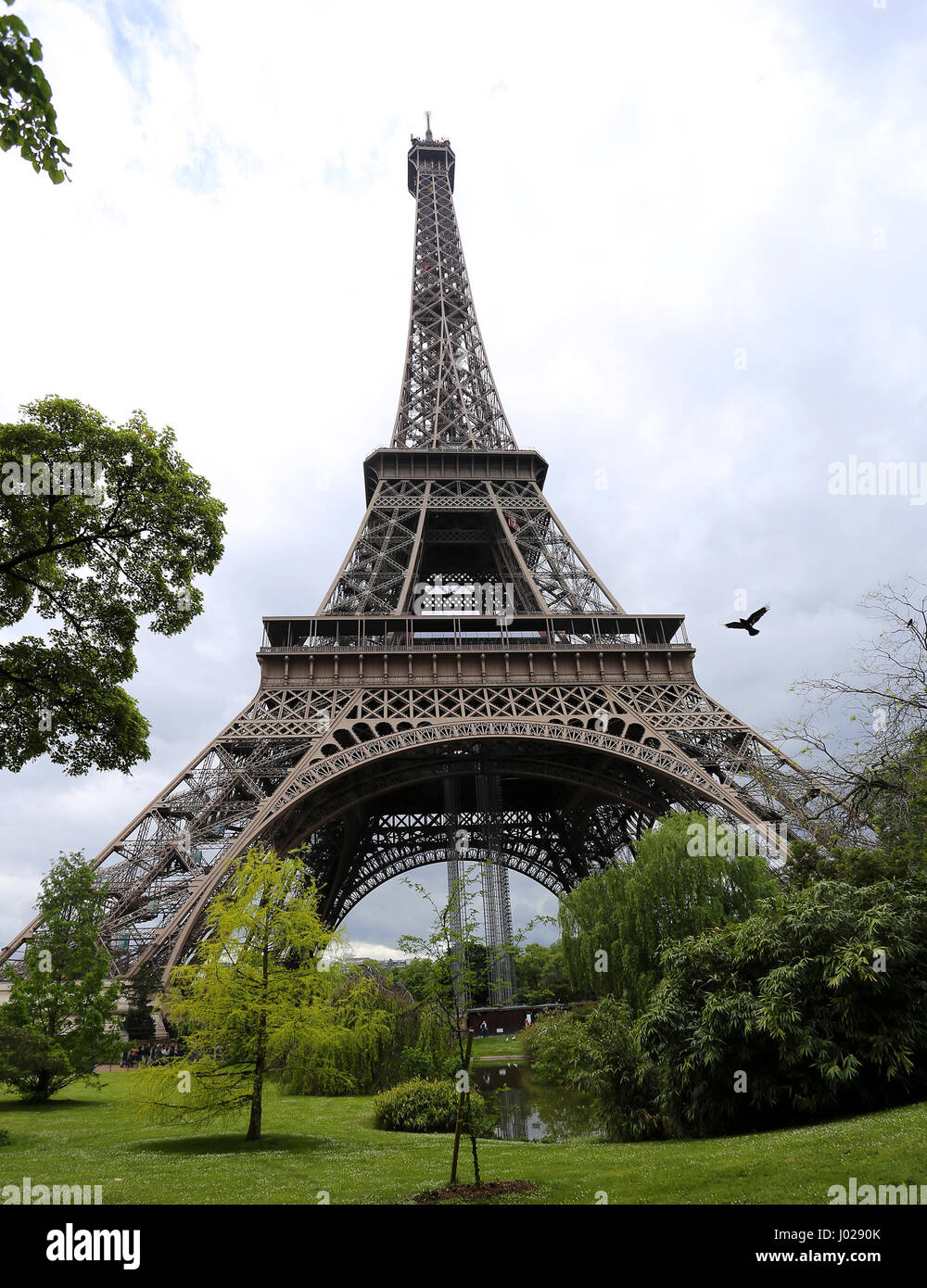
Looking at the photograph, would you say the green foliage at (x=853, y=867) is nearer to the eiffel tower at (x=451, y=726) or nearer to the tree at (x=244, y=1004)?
the eiffel tower at (x=451, y=726)

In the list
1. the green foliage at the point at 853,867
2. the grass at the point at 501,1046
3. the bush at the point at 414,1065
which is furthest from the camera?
the grass at the point at 501,1046

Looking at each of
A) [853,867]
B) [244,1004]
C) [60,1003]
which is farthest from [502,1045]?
[244,1004]

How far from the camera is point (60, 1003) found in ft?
64.2

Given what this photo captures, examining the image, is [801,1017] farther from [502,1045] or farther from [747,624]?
[502,1045]

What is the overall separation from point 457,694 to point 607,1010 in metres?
15.9

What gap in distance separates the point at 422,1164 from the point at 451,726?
18894 mm

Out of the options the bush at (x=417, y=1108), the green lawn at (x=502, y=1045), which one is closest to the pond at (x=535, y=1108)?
the bush at (x=417, y=1108)

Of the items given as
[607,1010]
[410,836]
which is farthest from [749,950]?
[410,836]

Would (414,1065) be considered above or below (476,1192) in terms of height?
below

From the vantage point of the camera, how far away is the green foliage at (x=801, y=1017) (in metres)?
11.2

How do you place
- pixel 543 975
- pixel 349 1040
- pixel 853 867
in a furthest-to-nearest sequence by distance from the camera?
pixel 543 975, pixel 853 867, pixel 349 1040

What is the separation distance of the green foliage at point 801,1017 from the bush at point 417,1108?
5391mm

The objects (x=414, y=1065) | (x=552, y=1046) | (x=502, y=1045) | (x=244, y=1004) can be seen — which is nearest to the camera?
(x=244, y=1004)

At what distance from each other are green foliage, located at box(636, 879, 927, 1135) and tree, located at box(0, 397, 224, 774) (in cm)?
1083
